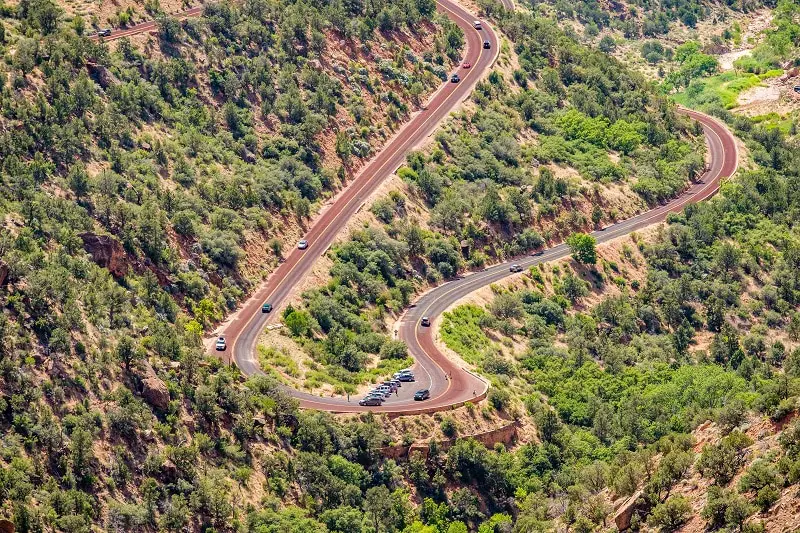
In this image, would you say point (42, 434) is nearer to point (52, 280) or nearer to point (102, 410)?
point (102, 410)

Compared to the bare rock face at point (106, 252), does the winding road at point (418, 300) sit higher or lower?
lower

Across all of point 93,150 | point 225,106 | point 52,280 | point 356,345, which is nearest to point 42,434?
point 52,280

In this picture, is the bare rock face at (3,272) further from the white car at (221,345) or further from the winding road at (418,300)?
the white car at (221,345)

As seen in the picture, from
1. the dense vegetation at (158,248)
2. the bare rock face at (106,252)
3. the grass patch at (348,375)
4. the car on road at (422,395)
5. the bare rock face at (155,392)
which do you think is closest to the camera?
the dense vegetation at (158,248)

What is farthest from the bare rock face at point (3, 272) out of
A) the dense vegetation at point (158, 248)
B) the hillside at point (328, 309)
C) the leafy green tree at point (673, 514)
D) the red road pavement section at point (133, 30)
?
the red road pavement section at point (133, 30)

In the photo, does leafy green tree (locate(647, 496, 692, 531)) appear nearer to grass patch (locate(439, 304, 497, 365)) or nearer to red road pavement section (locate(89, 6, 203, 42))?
grass patch (locate(439, 304, 497, 365))

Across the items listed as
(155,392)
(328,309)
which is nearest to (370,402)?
(328,309)
